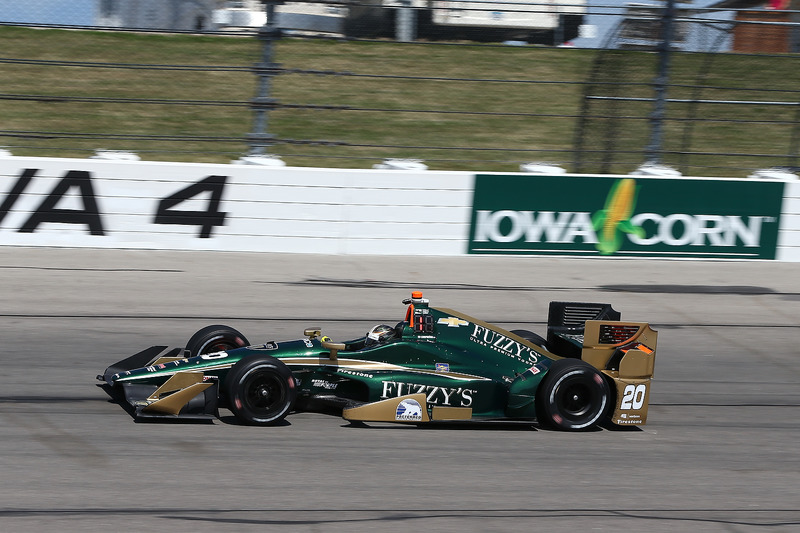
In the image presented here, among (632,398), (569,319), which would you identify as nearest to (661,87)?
(569,319)

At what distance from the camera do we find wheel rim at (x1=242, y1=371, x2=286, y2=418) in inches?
265

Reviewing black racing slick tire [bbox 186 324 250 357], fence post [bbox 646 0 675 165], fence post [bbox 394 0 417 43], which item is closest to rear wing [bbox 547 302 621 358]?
black racing slick tire [bbox 186 324 250 357]

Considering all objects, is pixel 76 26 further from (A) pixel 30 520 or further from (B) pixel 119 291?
(A) pixel 30 520

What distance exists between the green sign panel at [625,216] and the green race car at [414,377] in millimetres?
6229

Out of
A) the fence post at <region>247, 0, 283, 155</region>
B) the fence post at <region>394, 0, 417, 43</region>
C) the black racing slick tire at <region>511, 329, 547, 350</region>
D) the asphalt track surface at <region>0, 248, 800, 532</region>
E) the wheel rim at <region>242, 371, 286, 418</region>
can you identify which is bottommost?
the asphalt track surface at <region>0, 248, 800, 532</region>

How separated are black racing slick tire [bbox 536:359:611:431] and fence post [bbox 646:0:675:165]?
7.86m

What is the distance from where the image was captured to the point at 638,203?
46.1 ft

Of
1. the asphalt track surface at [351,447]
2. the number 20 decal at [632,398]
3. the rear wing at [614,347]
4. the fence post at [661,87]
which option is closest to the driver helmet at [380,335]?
the asphalt track surface at [351,447]

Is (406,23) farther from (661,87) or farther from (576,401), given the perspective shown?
(576,401)

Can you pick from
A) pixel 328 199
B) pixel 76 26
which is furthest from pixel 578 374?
pixel 76 26

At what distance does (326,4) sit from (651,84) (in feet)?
15.3

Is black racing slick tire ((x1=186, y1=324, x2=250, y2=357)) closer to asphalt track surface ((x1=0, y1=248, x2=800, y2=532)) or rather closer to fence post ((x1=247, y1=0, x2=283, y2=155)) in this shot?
asphalt track surface ((x1=0, y1=248, x2=800, y2=532))

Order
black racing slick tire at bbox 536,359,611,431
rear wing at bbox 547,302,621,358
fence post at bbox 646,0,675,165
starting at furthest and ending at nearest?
fence post at bbox 646,0,675,165
rear wing at bbox 547,302,621,358
black racing slick tire at bbox 536,359,611,431

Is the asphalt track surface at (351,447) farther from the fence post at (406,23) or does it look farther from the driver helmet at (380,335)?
the fence post at (406,23)
